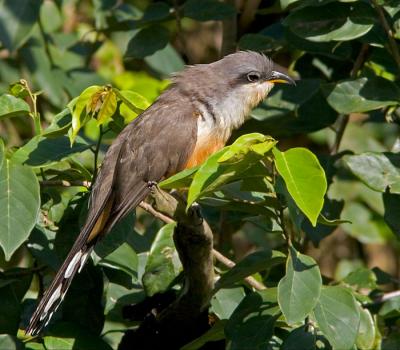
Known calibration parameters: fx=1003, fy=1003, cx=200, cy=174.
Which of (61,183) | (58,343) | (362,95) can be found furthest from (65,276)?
(362,95)

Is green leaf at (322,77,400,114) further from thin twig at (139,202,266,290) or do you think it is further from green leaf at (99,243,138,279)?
green leaf at (99,243,138,279)

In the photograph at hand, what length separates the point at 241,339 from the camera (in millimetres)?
4078

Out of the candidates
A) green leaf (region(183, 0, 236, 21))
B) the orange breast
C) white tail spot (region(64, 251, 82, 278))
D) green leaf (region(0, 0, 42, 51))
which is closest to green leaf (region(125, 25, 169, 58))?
green leaf (region(183, 0, 236, 21))

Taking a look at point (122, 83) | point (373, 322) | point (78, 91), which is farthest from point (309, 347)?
point (122, 83)

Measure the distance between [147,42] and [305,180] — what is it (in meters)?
2.20

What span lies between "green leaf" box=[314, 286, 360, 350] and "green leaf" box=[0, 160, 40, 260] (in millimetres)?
1190

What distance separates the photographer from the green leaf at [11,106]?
165 inches

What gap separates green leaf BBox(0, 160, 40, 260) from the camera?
3.94 meters

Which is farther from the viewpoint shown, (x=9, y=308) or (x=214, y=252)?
(x=214, y=252)

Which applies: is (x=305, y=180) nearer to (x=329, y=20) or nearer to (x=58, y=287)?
(x=58, y=287)

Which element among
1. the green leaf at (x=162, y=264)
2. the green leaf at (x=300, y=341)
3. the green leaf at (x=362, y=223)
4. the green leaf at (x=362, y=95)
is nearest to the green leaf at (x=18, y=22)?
the green leaf at (x=162, y=264)

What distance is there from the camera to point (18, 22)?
5.57m

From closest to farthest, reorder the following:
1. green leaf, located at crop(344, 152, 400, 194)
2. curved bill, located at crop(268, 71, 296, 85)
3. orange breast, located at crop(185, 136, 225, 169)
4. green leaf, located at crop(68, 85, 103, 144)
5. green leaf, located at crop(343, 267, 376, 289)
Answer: green leaf, located at crop(68, 85, 103, 144) < green leaf, located at crop(344, 152, 400, 194) < green leaf, located at crop(343, 267, 376, 289) < orange breast, located at crop(185, 136, 225, 169) < curved bill, located at crop(268, 71, 296, 85)

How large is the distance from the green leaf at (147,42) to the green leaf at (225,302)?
153cm
